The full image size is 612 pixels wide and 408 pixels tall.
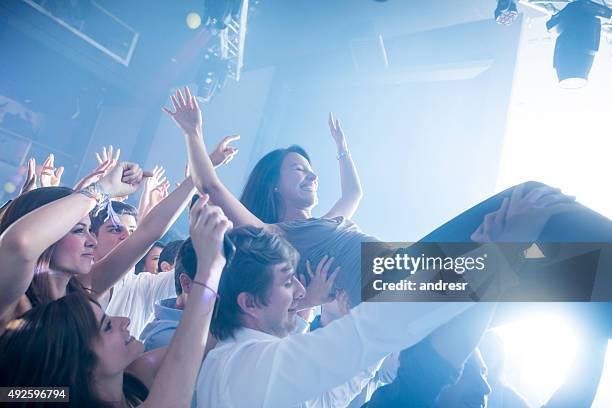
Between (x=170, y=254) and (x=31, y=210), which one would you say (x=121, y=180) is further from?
(x=170, y=254)

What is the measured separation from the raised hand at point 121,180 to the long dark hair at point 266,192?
1.75 feet

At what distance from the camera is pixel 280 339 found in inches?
35.1

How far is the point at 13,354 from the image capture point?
908mm

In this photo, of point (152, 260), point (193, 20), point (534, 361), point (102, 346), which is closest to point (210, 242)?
point (102, 346)

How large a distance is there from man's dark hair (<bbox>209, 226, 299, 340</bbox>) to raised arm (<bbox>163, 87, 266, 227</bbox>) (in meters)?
0.32

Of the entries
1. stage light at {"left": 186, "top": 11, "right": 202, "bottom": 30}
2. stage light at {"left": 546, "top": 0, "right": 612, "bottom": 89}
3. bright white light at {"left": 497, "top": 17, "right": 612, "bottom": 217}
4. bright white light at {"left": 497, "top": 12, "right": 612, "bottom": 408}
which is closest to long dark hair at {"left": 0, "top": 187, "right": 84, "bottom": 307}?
bright white light at {"left": 497, "top": 12, "right": 612, "bottom": 408}

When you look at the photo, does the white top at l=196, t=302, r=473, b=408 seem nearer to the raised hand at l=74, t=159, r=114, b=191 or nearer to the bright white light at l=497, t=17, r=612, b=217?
the raised hand at l=74, t=159, r=114, b=191

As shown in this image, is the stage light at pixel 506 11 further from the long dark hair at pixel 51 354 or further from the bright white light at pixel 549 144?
the long dark hair at pixel 51 354

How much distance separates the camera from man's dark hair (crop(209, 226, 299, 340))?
1092 mm

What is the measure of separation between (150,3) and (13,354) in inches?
189

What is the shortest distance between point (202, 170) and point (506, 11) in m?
1.99

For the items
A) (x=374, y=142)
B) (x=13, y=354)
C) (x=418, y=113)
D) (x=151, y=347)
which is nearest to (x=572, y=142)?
(x=418, y=113)

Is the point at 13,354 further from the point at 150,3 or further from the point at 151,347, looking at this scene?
the point at 150,3

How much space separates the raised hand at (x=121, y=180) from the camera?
134 centimetres
